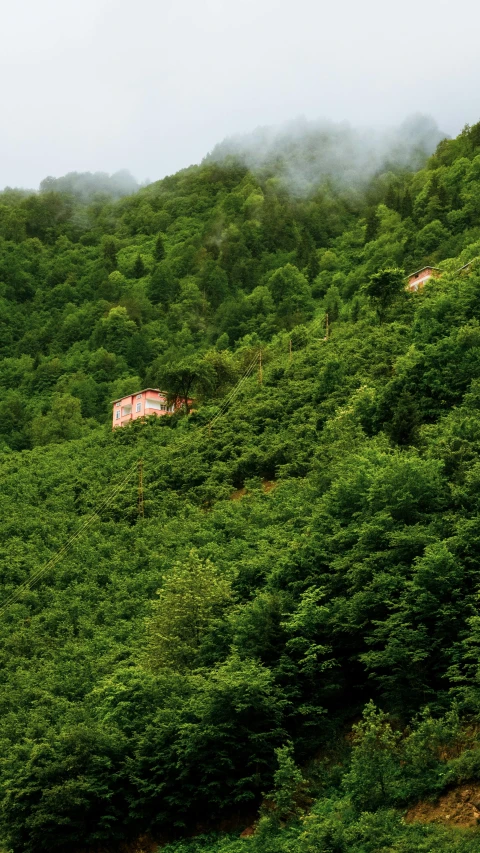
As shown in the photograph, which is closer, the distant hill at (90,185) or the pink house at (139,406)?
the pink house at (139,406)

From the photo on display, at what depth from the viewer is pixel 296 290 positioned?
315ft

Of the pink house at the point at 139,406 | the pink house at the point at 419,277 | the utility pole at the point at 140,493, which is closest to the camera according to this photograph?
the utility pole at the point at 140,493

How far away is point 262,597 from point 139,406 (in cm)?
4527

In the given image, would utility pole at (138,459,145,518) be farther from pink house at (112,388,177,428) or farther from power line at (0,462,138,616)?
pink house at (112,388,177,428)

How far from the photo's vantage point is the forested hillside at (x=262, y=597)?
22.9m

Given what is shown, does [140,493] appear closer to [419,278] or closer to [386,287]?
[386,287]

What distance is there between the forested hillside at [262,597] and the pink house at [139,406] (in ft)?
10.5

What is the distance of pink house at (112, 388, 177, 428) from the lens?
7112 centimetres

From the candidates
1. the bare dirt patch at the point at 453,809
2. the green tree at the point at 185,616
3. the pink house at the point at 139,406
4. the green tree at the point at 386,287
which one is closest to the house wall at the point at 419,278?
the green tree at the point at 386,287

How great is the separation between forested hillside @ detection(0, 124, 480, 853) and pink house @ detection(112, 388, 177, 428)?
3.21 m

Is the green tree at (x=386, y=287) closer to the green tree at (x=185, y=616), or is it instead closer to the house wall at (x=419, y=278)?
the house wall at (x=419, y=278)

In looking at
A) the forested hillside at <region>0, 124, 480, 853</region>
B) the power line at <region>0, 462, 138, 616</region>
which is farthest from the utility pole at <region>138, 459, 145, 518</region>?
the power line at <region>0, 462, 138, 616</region>

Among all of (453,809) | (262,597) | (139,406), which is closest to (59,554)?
(262,597)

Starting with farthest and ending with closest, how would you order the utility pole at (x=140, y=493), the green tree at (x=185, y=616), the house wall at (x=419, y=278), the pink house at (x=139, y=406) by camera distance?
the pink house at (x=139, y=406), the house wall at (x=419, y=278), the utility pole at (x=140, y=493), the green tree at (x=185, y=616)
